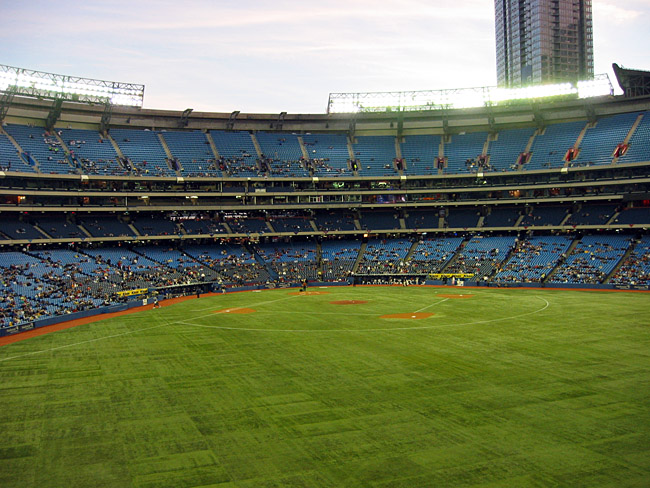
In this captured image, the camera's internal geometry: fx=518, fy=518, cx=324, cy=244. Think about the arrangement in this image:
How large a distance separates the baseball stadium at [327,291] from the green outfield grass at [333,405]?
0.44 ft

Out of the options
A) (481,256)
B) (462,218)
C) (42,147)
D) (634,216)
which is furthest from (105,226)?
(634,216)

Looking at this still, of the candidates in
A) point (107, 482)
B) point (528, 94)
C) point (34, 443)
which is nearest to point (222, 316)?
point (34, 443)

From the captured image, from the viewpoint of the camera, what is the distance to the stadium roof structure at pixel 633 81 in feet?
263

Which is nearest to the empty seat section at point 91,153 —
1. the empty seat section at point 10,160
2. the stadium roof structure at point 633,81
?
the empty seat section at point 10,160

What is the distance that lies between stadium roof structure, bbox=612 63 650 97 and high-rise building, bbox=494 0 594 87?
7929 cm

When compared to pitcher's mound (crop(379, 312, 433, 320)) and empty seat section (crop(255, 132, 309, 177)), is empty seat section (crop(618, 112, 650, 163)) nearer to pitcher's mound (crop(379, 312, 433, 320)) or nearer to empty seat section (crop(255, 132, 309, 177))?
pitcher's mound (crop(379, 312, 433, 320))

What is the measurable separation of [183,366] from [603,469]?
20.8 metres

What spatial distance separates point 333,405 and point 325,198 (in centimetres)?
6763

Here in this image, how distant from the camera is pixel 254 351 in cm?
3194

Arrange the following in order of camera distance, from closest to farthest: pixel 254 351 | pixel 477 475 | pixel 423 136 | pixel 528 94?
pixel 477 475 → pixel 254 351 → pixel 528 94 → pixel 423 136

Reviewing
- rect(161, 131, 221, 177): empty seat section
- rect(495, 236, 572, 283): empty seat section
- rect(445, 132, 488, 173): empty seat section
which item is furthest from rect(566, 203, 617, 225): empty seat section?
rect(161, 131, 221, 177): empty seat section

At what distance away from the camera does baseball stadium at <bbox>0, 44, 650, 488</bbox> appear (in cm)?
1731

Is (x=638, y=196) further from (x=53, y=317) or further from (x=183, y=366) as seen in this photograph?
(x=53, y=317)

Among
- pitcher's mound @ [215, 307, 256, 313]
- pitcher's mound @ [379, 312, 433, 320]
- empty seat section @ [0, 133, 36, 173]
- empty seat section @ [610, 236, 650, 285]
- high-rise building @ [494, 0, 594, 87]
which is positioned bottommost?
pitcher's mound @ [215, 307, 256, 313]
